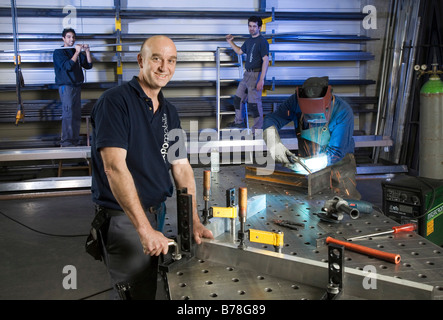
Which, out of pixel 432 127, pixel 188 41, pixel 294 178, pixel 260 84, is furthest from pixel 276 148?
pixel 188 41

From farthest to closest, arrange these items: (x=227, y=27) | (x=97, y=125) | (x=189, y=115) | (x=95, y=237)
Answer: (x=227, y=27)
(x=189, y=115)
(x=95, y=237)
(x=97, y=125)

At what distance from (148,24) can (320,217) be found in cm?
508

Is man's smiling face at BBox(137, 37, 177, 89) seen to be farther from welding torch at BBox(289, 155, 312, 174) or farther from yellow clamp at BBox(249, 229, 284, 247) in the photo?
welding torch at BBox(289, 155, 312, 174)

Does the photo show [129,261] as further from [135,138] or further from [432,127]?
[432,127]

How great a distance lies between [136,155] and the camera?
1.68 metres

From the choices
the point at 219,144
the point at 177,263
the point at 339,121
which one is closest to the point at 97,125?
the point at 177,263

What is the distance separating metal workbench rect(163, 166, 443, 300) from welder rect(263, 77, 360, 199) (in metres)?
1.00

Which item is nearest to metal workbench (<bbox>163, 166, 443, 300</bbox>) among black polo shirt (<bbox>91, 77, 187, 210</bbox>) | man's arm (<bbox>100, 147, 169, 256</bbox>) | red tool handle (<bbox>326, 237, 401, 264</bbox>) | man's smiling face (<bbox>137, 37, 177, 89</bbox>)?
red tool handle (<bbox>326, 237, 401, 264</bbox>)

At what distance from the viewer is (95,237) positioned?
177 cm

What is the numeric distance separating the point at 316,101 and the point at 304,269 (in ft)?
5.08

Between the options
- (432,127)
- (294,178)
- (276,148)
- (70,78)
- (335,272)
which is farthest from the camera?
(70,78)

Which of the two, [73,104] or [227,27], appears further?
[227,27]

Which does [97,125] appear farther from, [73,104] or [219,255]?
[73,104]

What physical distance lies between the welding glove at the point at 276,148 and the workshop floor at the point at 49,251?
111 centimetres
